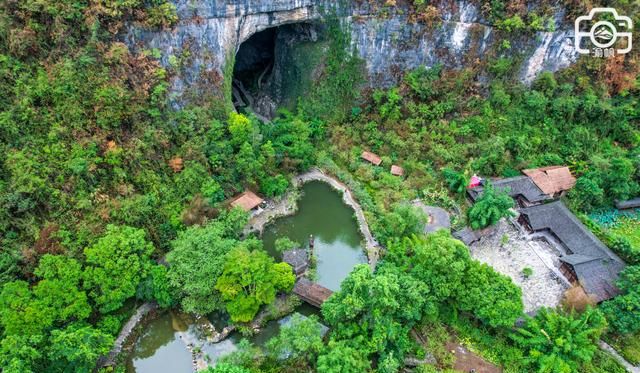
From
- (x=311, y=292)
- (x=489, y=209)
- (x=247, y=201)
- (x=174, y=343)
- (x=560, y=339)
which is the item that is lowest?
(x=174, y=343)

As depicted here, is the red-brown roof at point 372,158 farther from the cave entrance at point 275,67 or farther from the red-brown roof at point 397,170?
the cave entrance at point 275,67

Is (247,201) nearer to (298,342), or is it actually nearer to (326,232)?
(326,232)

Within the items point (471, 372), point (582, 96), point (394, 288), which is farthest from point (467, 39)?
point (471, 372)

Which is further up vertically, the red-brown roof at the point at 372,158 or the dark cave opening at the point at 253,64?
the dark cave opening at the point at 253,64

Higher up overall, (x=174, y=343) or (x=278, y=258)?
(x=278, y=258)

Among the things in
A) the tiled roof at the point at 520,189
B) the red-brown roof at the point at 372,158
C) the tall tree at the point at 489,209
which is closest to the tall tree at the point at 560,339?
the tall tree at the point at 489,209

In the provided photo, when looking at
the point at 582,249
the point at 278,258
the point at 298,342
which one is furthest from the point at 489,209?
the point at 298,342
